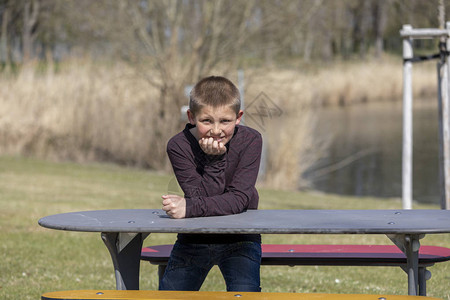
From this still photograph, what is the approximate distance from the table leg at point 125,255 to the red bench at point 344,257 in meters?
0.33

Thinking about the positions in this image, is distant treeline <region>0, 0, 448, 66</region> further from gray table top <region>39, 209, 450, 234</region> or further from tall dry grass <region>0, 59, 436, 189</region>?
gray table top <region>39, 209, 450, 234</region>

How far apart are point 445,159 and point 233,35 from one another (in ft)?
29.2

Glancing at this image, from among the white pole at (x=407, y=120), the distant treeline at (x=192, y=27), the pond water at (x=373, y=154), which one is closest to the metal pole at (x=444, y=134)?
the white pole at (x=407, y=120)

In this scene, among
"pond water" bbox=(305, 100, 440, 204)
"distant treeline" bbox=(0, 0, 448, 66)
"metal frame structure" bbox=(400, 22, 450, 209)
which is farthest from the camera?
"distant treeline" bbox=(0, 0, 448, 66)

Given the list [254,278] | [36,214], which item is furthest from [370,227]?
[36,214]

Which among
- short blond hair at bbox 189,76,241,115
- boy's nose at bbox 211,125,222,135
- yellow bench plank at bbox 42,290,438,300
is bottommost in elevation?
yellow bench plank at bbox 42,290,438,300

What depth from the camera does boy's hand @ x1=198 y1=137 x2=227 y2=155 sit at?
3.57 meters

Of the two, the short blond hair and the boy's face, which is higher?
the short blond hair

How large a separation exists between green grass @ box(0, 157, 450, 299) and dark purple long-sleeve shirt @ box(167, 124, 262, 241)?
174 centimetres

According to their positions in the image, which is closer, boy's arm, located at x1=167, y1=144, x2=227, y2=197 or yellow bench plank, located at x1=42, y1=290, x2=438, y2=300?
yellow bench plank, located at x1=42, y1=290, x2=438, y2=300

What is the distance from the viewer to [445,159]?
7.04m

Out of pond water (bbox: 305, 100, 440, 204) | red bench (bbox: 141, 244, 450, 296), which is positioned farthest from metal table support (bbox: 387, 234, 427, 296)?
pond water (bbox: 305, 100, 440, 204)

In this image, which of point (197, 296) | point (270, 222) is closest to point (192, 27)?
point (270, 222)

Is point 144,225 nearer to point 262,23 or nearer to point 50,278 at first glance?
point 50,278
